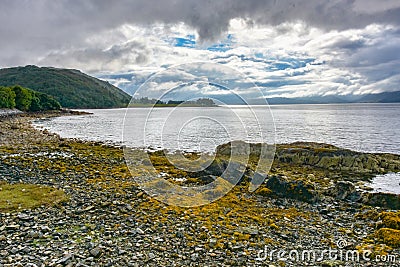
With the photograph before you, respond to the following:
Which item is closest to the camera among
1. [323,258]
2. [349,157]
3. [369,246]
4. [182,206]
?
[323,258]

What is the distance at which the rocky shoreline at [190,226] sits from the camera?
8648mm

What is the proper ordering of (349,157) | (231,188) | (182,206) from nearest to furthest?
(182,206) → (231,188) → (349,157)

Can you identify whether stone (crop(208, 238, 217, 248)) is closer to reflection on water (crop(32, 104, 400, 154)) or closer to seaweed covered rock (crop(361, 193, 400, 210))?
reflection on water (crop(32, 104, 400, 154))

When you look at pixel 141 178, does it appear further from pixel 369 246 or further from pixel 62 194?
pixel 369 246

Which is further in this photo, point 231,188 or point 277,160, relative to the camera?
point 277,160

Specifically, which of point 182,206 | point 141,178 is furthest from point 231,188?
point 141,178

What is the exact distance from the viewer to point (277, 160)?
28812 mm

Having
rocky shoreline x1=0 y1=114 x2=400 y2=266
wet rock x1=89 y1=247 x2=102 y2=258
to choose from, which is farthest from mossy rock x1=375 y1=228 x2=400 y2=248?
wet rock x1=89 y1=247 x2=102 y2=258

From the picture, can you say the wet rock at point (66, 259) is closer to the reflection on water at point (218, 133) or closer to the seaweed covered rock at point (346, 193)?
the reflection on water at point (218, 133)

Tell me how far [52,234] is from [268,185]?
11.5 meters

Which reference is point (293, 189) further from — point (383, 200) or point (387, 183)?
point (387, 183)

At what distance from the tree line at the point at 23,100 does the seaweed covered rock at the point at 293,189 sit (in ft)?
338

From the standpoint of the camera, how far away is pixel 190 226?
36.0 feet

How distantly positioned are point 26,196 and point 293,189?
13191 mm
